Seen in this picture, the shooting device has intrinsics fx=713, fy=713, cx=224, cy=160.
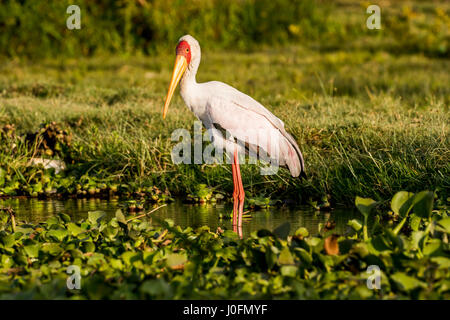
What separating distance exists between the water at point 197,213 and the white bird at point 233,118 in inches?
8.5

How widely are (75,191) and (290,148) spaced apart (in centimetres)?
215

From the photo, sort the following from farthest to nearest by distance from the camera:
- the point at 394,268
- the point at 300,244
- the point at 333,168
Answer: the point at 333,168, the point at 300,244, the point at 394,268

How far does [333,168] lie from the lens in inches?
230

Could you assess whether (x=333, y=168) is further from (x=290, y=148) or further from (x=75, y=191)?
(x=75, y=191)

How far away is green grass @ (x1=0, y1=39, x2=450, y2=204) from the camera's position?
5637 mm

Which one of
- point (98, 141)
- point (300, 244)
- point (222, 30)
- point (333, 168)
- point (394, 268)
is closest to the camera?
point (394, 268)

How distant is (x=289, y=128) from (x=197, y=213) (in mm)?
1429

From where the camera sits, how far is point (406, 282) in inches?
126

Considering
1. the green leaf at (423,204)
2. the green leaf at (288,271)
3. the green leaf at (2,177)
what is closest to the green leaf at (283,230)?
the green leaf at (288,271)

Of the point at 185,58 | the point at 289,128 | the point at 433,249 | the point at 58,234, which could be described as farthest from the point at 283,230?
the point at 289,128

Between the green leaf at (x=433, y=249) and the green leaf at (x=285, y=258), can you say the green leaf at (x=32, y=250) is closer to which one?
the green leaf at (x=285, y=258)

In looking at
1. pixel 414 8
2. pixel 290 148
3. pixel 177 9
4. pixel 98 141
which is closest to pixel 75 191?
pixel 98 141

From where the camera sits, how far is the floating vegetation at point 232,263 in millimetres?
3199

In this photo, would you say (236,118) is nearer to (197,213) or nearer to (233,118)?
(233,118)
